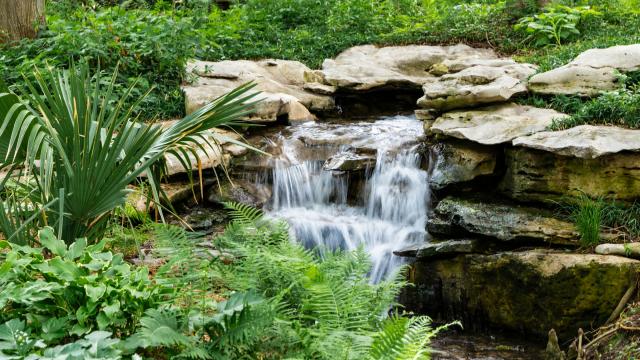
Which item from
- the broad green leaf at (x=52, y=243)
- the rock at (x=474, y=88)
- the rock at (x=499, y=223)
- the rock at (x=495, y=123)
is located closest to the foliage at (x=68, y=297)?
the broad green leaf at (x=52, y=243)

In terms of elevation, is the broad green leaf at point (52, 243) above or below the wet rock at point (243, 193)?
above

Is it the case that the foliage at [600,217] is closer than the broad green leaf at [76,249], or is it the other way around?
the broad green leaf at [76,249]

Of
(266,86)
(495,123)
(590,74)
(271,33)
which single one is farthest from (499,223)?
(271,33)

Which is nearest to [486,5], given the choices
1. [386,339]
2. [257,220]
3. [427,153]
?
[427,153]

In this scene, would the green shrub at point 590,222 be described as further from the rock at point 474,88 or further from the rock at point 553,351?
the rock at point 474,88

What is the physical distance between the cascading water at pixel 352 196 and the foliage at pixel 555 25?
158 inches

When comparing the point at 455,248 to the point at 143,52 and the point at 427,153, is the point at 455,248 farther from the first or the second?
the point at 143,52

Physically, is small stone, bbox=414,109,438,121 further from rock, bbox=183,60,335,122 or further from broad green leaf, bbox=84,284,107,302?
broad green leaf, bbox=84,284,107,302

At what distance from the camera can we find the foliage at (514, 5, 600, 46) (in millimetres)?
11555

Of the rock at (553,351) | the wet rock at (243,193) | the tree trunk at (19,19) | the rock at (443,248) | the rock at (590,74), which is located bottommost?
the rock at (553,351)

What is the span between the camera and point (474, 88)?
838cm

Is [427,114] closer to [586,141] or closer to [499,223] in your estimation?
[499,223]

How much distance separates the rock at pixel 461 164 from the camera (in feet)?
24.6

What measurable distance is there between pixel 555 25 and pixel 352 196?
5.83 metres
